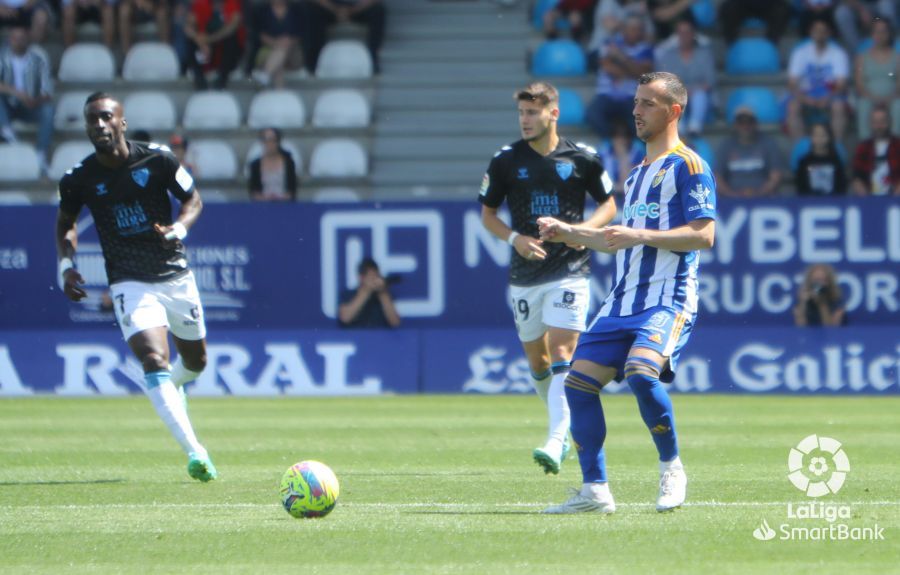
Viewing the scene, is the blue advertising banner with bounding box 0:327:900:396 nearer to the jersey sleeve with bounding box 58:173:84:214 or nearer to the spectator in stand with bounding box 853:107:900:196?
the spectator in stand with bounding box 853:107:900:196

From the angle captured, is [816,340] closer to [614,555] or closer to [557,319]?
[557,319]

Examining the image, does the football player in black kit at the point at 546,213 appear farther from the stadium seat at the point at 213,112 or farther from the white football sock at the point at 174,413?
the stadium seat at the point at 213,112

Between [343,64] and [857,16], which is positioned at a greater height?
[857,16]

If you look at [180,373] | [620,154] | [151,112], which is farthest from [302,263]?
[180,373]

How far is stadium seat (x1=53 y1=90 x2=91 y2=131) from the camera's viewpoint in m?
21.9

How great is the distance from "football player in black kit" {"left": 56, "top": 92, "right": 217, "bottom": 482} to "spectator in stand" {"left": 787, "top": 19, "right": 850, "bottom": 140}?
12.0 meters

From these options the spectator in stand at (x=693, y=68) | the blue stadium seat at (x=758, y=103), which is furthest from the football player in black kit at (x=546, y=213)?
the blue stadium seat at (x=758, y=103)

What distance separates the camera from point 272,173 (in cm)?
1970

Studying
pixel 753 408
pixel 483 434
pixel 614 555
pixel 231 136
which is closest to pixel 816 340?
pixel 753 408

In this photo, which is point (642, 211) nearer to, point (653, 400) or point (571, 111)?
point (653, 400)

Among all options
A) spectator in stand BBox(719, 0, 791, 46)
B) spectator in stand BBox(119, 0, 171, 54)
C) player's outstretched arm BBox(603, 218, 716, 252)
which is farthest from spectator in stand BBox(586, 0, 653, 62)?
player's outstretched arm BBox(603, 218, 716, 252)

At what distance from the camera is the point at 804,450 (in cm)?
1116

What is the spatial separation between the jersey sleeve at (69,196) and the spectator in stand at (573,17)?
41.3 feet

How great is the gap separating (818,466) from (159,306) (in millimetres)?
4392
